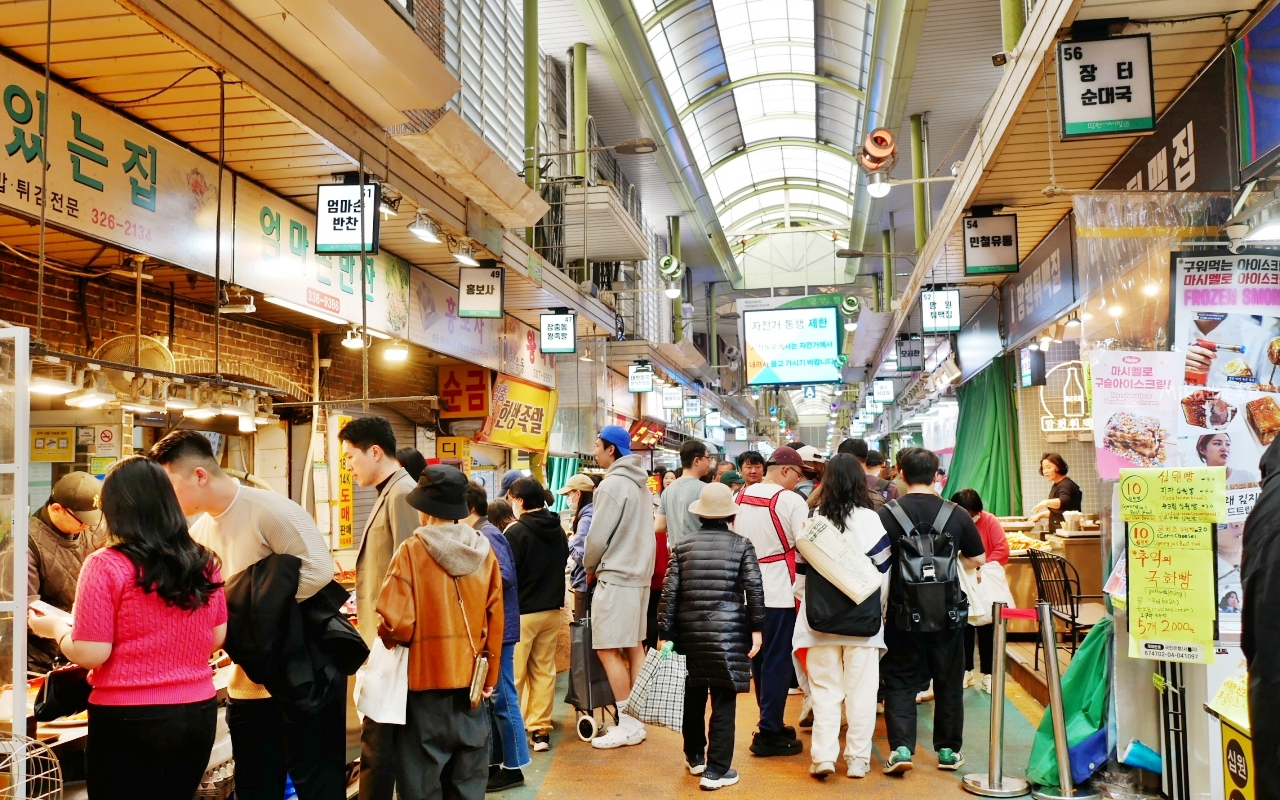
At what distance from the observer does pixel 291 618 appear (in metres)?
3.70

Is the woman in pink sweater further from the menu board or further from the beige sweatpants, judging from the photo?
the menu board

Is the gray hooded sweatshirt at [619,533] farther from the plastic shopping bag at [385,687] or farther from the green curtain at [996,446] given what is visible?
the green curtain at [996,446]

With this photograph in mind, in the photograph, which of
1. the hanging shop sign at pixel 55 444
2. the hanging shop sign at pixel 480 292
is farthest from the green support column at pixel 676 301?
the hanging shop sign at pixel 55 444

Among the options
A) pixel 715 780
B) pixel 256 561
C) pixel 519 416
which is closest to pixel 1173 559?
pixel 715 780

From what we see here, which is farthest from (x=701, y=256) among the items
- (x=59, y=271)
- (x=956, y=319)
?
(x=59, y=271)

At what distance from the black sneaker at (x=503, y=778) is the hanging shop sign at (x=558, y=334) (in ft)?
24.0

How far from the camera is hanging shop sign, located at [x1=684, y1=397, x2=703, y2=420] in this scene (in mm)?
25266

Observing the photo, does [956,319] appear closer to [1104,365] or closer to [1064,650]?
[1064,650]

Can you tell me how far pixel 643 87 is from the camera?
1297cm

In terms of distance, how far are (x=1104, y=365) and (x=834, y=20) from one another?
11330mm

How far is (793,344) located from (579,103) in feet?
17.1

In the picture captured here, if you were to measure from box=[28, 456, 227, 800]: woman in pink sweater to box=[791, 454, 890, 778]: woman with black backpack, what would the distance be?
3.42 meters

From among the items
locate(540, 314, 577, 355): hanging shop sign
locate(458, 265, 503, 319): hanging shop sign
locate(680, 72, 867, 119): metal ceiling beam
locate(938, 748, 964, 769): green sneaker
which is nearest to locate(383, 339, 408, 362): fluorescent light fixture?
locate(458, 265, 503, 319): hanging shop sign

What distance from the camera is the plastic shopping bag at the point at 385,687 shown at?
3909 millimetres
